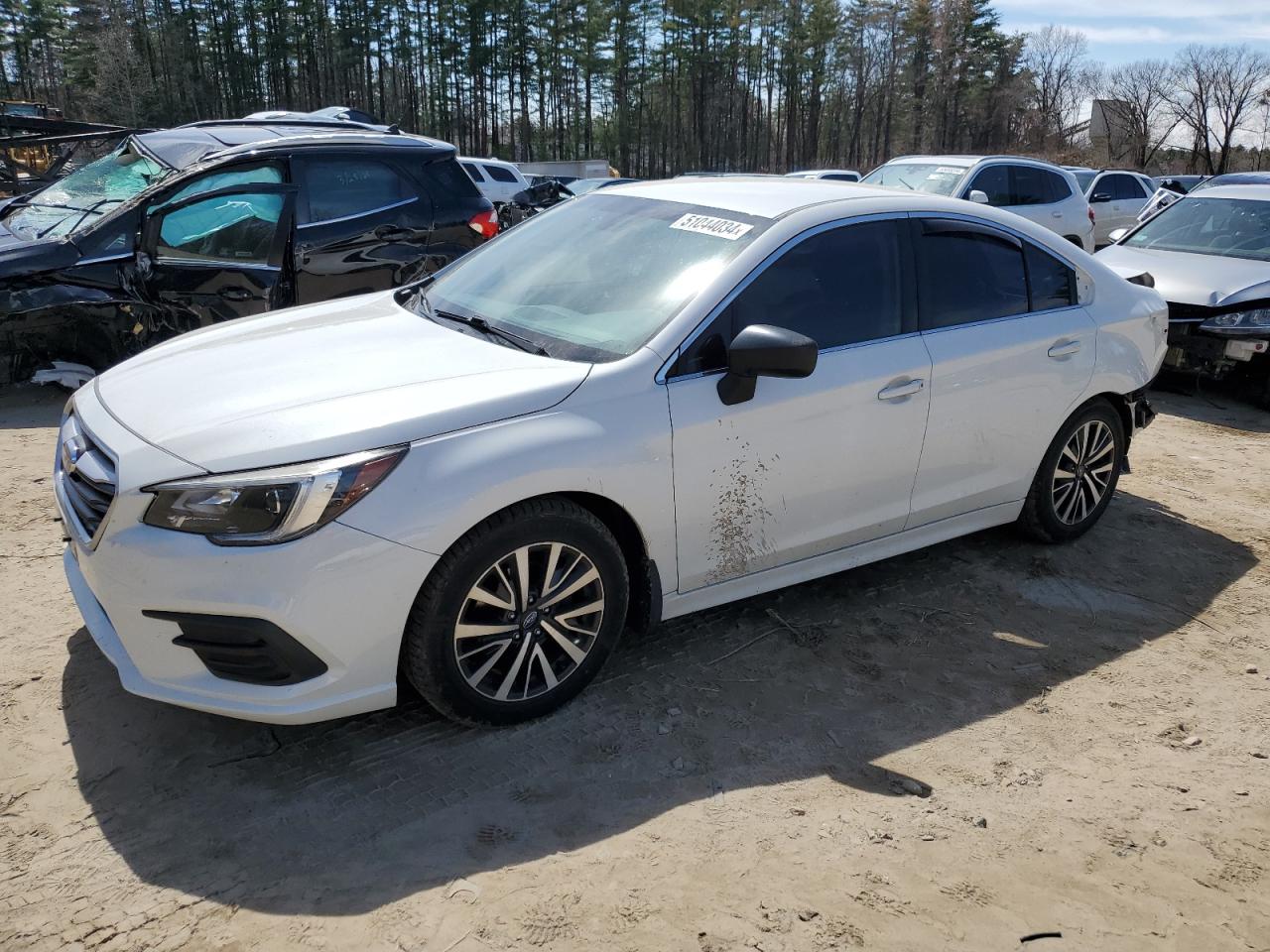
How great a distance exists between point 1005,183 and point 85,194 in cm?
1064

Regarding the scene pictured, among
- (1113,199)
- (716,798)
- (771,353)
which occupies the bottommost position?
(716,798)

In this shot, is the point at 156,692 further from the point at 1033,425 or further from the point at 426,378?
the point at 1033,425

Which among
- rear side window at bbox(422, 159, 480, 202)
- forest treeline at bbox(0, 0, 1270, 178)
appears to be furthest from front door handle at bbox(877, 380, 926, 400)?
forest treeline at bbox(0, 0, 1270, 178)

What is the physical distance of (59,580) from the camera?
13.7 ft

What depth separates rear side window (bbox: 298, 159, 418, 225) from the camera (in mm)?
6605

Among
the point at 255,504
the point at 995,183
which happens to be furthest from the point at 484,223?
the point at 995,183

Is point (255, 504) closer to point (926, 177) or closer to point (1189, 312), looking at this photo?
point (1189, 312)

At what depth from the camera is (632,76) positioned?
62.6 metres

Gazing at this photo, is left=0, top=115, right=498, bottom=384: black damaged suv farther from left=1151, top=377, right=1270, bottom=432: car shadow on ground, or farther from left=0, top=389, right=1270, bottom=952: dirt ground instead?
left=1151, top=377, right=1270, bottom=432: car shadow on ground

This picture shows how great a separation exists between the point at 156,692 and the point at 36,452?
3.85m

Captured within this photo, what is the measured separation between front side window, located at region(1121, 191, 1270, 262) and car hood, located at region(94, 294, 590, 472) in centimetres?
784

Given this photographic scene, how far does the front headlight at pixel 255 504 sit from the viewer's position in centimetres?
269

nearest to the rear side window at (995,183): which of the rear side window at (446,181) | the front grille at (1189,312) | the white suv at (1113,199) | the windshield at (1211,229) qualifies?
the windshield at (1211,229)

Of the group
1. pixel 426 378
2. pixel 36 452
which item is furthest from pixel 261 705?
pixel 36 452
